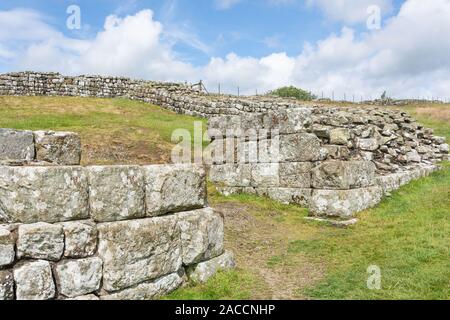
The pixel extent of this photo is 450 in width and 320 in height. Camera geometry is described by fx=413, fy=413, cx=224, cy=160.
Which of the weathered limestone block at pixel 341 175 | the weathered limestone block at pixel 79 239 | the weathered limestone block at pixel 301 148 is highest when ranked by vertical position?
the weathered limestone block at pixel 301 148

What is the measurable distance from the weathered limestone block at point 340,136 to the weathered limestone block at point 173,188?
545cm

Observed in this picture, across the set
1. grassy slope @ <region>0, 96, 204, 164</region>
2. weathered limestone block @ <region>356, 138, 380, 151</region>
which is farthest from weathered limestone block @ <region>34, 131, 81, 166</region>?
weathered limestone block @ <region>356, 138, 380, 151</region>

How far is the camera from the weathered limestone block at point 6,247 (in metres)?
4.69

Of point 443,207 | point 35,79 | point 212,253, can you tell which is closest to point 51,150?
point 212,253

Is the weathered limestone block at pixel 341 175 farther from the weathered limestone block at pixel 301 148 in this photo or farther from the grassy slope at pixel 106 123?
the grassy slope at pixel 106 123

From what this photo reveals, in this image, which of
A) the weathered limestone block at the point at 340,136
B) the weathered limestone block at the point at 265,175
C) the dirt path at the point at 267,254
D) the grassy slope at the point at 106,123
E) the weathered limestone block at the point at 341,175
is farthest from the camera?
the grassy slope at the point at 106,123

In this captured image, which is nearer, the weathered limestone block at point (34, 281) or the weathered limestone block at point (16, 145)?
the weathered limestone block at point (34, 281)

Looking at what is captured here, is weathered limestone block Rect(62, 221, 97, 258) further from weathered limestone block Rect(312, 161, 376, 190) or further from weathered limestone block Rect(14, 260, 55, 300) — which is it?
weathered limestone block Rect(312, 161, 376, 190)

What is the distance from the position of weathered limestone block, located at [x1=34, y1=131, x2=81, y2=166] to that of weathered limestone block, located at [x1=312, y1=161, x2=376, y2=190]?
6324 millimetres

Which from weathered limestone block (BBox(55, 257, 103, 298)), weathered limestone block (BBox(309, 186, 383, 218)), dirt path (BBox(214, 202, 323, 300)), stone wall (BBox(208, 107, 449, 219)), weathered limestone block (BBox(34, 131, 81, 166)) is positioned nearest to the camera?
weathered limestone block (BBox(55, 257, 103, 298))

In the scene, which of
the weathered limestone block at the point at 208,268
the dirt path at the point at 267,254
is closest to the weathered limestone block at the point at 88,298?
the weathered limestone block at the point at 208,268

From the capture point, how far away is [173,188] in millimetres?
6336

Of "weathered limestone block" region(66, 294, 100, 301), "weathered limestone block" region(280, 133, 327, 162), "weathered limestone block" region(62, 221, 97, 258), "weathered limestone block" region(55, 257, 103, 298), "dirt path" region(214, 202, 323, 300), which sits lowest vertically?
"dirt path" region(214, 202, 323, 300)

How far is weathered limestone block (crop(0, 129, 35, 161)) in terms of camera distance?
6512 mm
